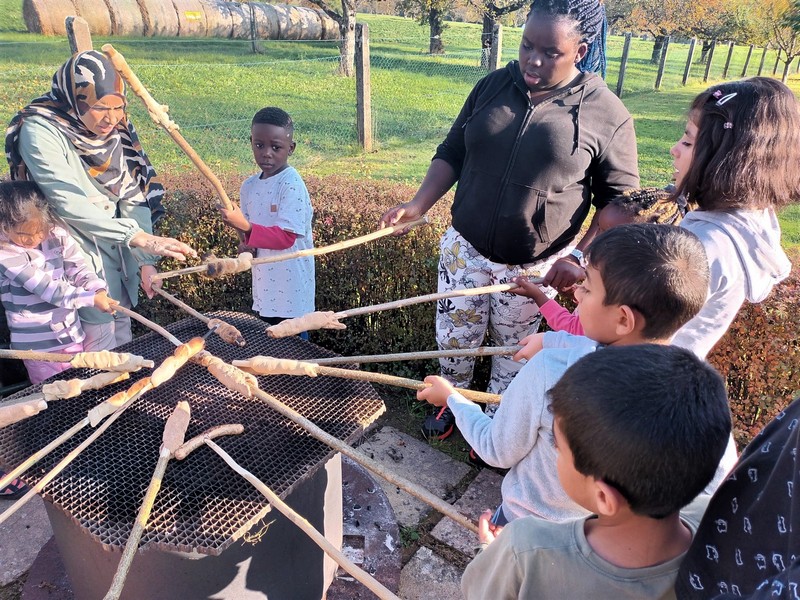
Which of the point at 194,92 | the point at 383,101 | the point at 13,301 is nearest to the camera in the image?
the point at 13,301

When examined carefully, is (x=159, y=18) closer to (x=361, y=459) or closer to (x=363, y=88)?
(x=363, y=88)

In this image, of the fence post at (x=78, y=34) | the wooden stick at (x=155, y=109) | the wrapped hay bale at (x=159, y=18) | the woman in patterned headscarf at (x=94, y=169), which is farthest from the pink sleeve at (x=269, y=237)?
the wrapped hay bale at (x=159, y=18)

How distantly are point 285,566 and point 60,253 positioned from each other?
74.1 inches

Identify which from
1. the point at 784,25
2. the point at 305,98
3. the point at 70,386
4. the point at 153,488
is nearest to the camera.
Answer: the point at 153,488

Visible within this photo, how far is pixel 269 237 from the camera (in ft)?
9.82

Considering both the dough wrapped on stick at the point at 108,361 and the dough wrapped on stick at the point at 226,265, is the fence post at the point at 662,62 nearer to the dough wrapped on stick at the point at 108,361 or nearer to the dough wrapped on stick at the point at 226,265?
the dough wrapped on stick at the point at 226,265

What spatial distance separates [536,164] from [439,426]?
1.70m

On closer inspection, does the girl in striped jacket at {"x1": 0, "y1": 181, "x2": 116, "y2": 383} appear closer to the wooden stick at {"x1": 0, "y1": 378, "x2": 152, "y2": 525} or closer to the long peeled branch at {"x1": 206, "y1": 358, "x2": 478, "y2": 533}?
the wooden stick at {"x1": 0, "y1": 378, "x2": 152, "y2": 525}

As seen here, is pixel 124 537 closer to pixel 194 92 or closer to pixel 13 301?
pixel 13 301

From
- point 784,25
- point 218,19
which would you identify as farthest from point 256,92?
point 784,25

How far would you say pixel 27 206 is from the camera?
2.60 metres

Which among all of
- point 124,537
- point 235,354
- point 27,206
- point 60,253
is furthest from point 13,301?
point 124,537

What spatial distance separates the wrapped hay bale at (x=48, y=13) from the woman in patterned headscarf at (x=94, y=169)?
51.3 feet

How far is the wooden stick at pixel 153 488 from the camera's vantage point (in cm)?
146
